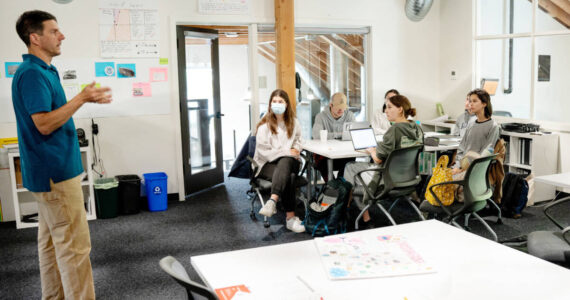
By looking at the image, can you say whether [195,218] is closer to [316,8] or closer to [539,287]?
[316,8]

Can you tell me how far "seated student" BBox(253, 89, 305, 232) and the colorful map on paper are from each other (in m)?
2.55

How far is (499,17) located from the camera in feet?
21.8

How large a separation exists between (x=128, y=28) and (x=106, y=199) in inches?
75.5

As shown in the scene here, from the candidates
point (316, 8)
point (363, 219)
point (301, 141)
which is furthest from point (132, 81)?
point (363, 219)

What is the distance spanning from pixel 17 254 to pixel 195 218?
167 cm

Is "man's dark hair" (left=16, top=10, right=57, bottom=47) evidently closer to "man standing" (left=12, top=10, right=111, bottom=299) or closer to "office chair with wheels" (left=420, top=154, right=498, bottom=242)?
"man standing" (left=12, top=10, right=111, bottom=299)

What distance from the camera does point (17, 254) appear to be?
4.25 metres

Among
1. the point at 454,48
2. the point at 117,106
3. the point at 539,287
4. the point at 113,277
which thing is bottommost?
the point at 113,277

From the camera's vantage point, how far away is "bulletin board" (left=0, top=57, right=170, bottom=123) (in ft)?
17.4

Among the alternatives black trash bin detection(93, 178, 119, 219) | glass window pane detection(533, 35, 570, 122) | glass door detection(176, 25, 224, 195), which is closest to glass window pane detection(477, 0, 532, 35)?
glass window pane detection(533, 35, 570, 122)

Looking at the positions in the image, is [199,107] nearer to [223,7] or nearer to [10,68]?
[223,7]

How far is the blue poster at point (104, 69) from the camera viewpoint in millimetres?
5582

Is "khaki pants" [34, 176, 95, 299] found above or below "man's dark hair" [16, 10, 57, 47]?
below

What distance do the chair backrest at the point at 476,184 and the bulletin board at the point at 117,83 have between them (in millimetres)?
3606
